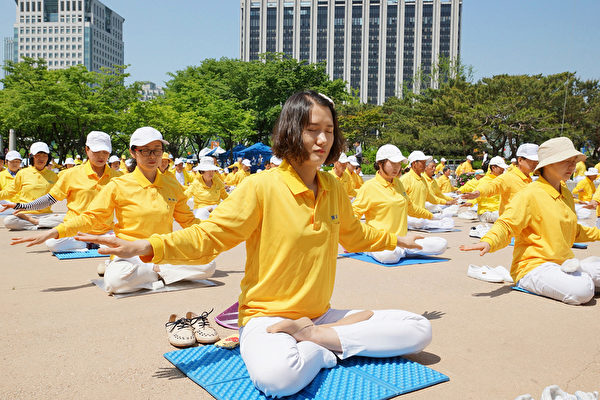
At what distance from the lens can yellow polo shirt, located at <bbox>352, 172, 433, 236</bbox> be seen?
781cm

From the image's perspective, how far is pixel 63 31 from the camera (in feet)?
463

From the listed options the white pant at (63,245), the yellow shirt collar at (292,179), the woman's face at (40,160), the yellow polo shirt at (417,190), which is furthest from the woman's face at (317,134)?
the woman's face at (40,160)

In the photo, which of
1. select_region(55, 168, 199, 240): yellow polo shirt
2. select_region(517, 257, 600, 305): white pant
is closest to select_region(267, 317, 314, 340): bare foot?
select_region(55, 168, 199, 240): yellow polo shirt

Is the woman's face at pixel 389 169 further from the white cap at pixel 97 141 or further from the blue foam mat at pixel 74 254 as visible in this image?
the blue foam mat at pixel 74 254

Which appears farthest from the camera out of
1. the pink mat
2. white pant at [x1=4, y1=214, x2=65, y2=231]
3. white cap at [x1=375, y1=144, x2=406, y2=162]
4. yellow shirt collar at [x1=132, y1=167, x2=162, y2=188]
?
white pant at [x1=4, y1=214, x2=65, y2=231]

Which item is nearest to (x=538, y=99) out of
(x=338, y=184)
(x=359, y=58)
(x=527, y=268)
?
(x=527, y=268)

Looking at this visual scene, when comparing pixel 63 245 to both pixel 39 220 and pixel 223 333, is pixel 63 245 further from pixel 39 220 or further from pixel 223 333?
pixel 223 333

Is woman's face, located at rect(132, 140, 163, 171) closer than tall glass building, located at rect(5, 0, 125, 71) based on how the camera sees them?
Yes

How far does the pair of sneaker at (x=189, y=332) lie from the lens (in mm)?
3928

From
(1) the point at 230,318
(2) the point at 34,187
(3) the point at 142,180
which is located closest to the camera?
(1) the point at 230,318

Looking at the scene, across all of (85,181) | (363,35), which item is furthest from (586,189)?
(363,35)

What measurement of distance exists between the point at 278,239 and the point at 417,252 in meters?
5.54

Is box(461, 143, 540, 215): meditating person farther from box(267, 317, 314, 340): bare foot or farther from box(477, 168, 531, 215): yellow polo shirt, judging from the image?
box(267, 317, 314, 340): bare foot

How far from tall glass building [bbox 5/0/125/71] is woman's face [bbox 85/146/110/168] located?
145m
